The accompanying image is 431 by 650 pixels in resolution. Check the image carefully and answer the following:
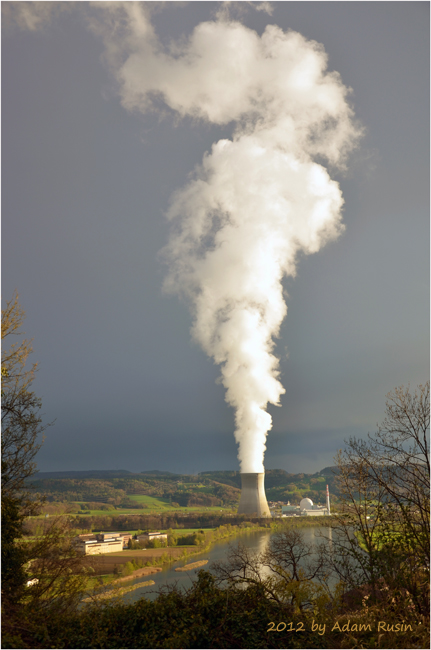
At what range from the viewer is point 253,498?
102 ft

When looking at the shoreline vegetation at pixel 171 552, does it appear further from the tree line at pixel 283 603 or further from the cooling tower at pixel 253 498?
the tree line at pixel 283 603

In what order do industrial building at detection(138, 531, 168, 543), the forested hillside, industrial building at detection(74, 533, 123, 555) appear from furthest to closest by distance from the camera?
the forested hillside
industrial building at detection(138, 531, 168, 543)
industrial building at detection(74, 533, 123, 555)

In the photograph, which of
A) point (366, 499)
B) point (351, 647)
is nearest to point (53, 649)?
point (351, 647)

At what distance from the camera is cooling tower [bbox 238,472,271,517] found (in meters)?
30.6

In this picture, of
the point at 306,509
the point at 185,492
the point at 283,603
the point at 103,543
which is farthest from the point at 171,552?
the point at 185,492

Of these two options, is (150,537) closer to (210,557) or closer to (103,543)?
(103,543)

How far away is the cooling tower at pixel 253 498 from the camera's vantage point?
3056 cm

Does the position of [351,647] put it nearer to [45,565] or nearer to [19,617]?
[19,617]

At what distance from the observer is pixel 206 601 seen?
5.74 metres

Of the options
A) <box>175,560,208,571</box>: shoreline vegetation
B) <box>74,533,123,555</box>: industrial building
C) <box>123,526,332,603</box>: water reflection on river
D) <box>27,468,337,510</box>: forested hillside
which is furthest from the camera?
<box>27,468,337,510</box>: forested hillside

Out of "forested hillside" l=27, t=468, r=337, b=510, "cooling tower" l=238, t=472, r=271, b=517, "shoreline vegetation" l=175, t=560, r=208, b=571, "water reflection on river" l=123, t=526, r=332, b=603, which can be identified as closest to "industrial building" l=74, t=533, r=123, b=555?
"water reflection on river" l=123, t=526, r=332, b=603

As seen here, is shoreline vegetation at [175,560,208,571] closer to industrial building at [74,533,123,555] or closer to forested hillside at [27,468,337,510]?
industrial building at [74,533,123,555]

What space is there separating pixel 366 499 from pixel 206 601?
13.9 feet

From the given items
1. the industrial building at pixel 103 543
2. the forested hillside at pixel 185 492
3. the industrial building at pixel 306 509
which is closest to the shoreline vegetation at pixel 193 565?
the industrial building at pixel 103 543
